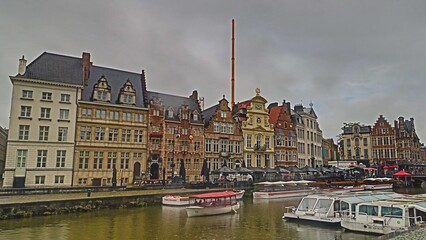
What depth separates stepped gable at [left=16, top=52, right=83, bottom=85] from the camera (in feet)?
133

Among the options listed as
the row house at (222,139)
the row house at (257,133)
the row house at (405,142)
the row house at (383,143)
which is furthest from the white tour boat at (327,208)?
the row house at (405,142)

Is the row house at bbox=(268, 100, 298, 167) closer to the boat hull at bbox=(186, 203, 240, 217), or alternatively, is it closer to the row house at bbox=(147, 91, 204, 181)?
the row house at bbox=(147, 91, 204, 181)

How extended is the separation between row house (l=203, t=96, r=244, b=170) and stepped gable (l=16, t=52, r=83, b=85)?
65.5 ft

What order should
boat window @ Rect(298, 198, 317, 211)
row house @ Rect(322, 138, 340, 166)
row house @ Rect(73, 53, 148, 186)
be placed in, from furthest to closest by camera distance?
1. row house @ Rect(322, 138, 340, 166)
2. row house @ Rect(73, 53, 148, 186)
3. boat window @ Rect(298, 198, 317, 211)

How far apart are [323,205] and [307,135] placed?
4458cm

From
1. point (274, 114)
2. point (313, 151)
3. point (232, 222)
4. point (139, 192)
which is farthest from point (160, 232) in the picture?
point (313, 151)

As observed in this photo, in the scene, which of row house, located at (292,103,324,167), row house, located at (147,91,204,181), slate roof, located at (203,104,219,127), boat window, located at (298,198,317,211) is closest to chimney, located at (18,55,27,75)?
row house, located at (147,91,204,181)

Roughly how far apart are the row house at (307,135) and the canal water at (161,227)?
38710 millimetres

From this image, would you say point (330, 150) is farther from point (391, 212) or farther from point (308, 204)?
point (391, 212)

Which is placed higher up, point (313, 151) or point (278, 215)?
point (313, 151)

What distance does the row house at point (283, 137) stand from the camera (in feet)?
195

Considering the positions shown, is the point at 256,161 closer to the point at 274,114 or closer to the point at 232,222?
the point at 274,114

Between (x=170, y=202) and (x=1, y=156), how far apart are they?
2331 inches

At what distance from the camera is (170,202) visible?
31109mm
